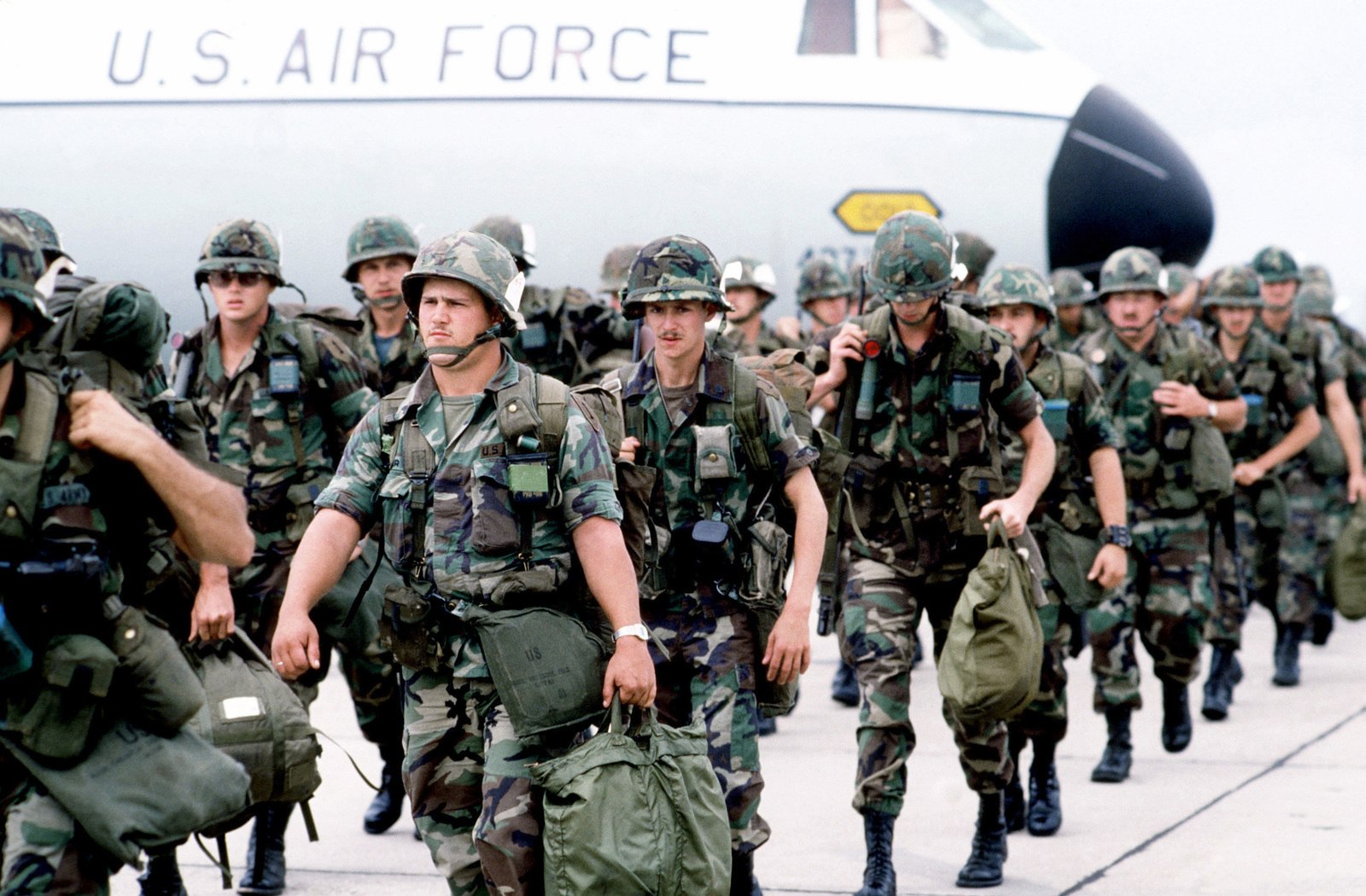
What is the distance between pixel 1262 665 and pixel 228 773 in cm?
813

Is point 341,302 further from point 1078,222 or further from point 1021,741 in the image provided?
Result: point 1021,741

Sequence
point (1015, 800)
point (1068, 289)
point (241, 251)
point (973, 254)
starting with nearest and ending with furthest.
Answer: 1. point (241, 251)
2. point (1015, 800)
3. point (973, 254)
4. point (1068, 289)

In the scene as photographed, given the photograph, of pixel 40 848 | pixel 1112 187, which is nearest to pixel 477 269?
pixel 40 848

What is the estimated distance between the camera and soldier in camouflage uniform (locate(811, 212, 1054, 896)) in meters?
5.41

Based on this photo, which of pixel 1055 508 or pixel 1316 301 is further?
pixel 1316 301

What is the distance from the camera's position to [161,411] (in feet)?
13.4

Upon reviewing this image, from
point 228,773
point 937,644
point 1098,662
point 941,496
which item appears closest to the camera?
point 228,773

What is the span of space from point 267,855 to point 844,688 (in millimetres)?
4079

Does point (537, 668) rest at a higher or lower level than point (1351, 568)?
lower

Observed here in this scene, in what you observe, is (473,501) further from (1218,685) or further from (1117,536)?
(1218,685)

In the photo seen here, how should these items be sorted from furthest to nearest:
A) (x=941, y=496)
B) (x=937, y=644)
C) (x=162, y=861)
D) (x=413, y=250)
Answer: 1. (x=413, y=250)
2. (x=937, y=644)
3. (x=941, y=496)
4. (x=162, y=861)

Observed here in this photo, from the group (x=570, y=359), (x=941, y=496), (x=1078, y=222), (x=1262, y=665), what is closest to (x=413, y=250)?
(x=570, y=359)

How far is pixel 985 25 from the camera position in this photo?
1066 cm

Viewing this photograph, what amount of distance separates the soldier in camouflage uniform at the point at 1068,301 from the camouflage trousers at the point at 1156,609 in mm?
2526
